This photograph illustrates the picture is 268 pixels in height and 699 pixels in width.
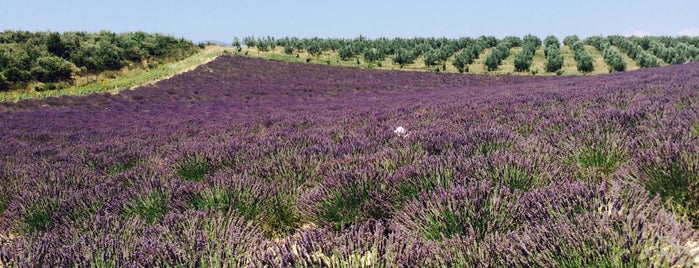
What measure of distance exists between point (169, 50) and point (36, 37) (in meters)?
12.1

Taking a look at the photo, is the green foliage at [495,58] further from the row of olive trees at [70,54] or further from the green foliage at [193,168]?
the green foliage at [193,168]

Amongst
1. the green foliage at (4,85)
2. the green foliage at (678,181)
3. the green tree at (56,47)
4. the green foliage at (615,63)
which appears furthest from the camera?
the green foliage at (615,63)

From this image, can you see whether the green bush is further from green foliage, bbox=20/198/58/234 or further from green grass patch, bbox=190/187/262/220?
green foliage, bbox=20/198/58/234

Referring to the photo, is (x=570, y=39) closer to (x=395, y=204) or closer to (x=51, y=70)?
(x=51, y=70)

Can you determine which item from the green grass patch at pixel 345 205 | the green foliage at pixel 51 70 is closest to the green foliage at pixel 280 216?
the green grass patch at pixel 345 205

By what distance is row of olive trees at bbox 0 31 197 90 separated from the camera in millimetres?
32656

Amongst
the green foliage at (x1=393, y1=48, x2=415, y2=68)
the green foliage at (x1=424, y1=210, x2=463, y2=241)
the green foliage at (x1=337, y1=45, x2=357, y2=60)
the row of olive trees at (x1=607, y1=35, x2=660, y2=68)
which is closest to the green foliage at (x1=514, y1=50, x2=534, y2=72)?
the green foliage at (x1=393, y1=48, x2=415, y2=68)

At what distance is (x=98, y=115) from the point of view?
15.9 metres

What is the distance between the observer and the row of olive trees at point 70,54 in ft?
107

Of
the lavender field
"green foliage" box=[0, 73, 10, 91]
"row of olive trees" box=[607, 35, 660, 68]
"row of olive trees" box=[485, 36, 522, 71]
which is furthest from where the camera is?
"row of olive trees" box=[485, 36, 522, 71]

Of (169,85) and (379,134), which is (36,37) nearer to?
(169,85)

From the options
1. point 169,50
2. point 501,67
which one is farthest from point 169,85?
point 501,67

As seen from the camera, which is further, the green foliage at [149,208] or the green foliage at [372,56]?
the green foliage at [372,56]

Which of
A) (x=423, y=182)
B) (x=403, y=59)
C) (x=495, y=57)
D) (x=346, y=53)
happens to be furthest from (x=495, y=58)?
(x=423, y=182)
